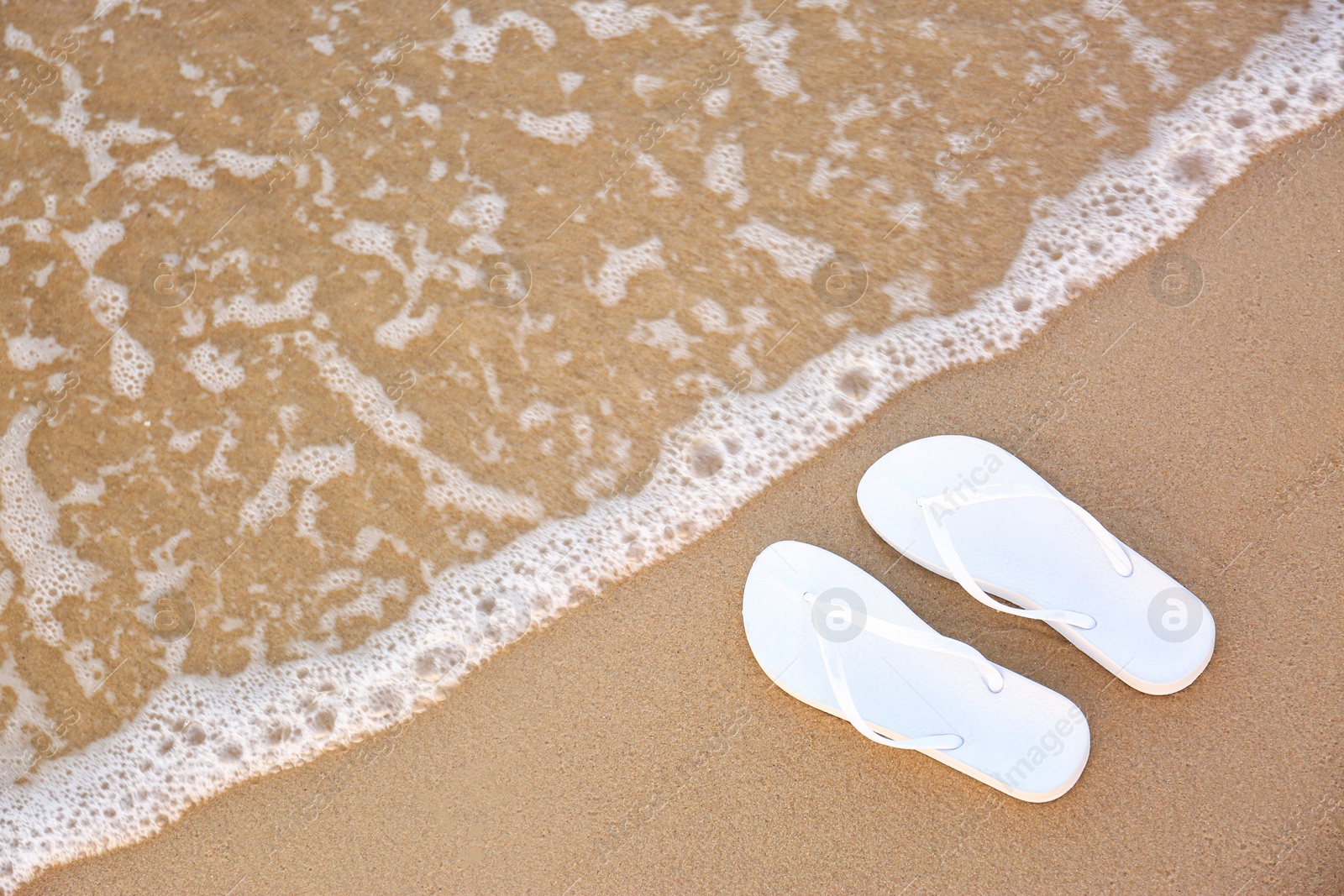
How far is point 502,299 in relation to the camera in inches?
83.6

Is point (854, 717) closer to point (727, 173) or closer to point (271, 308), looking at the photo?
point (727, 173)

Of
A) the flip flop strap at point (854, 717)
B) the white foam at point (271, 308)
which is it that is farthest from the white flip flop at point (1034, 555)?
the white foam at point (271, 308)

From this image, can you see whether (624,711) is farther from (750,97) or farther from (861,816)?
(750,97)

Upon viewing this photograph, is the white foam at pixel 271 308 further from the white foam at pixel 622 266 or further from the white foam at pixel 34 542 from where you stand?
the white foam at pixel 622 266

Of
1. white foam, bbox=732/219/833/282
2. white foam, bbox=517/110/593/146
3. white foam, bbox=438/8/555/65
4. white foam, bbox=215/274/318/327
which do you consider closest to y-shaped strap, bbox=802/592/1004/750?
white foam, bbox=732/219/833/282

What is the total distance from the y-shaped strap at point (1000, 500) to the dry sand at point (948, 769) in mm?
142

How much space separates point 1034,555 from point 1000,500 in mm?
142

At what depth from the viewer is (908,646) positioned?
1.73 meters

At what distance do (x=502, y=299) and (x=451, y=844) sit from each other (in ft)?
4.39

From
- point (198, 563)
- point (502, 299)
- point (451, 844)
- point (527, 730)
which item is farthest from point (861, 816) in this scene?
point (198, 563)

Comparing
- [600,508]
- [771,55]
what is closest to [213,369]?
[600,508]

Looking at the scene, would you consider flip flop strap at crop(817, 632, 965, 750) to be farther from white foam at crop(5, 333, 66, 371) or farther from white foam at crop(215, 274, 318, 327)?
white foam at crop(5, 333, 66, 371)

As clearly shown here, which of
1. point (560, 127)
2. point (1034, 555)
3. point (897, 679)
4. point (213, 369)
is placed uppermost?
point (560, 127)

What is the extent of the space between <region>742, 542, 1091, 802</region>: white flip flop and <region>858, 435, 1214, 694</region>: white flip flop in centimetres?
15
